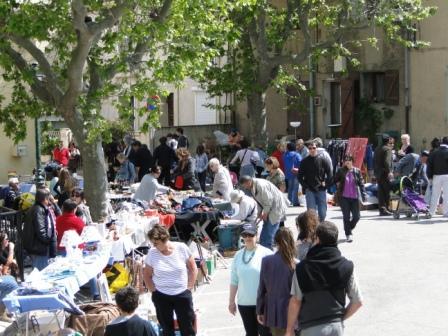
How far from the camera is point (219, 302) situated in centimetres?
1368

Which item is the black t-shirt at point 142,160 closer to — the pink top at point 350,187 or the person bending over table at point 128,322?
the pink top at point 350,187

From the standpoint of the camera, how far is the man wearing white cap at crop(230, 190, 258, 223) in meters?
16.6

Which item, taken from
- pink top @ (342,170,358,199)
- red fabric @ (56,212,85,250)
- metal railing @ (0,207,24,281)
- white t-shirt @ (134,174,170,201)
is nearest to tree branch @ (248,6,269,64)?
white t-shirt @ (134,174,170,201)

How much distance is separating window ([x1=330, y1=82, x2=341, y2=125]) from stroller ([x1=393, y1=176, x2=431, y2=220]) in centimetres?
1462

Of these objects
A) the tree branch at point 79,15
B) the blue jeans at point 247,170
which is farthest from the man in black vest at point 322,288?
the blue jeans at point 247,170

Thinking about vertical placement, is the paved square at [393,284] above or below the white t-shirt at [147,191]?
below

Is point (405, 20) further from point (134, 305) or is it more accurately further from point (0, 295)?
point (134, 305)

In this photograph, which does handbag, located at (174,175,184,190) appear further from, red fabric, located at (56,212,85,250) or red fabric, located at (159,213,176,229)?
red fabric, located at (56,212,85,250)

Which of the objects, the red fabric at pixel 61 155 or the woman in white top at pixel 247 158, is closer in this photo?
the woman in white top at pixel 247 158

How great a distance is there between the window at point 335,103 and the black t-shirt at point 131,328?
27282 millimetres

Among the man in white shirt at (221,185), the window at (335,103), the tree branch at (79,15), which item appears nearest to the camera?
the tree branch at (79,15)

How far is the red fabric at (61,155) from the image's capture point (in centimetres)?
2861

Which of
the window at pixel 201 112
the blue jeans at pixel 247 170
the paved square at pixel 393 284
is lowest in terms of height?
the paved square at pixel 393 284

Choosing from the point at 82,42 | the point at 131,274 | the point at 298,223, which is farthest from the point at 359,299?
the point at 82,42
